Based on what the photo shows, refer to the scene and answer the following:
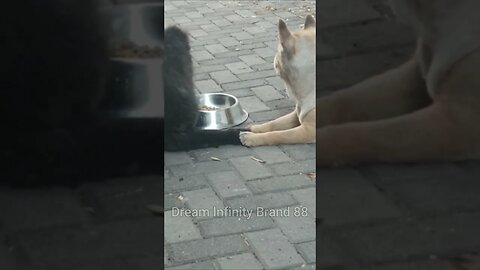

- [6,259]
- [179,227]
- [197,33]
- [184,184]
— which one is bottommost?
[6,259]

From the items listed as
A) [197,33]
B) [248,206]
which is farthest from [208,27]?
[248,206]

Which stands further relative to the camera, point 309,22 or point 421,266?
point 421,266

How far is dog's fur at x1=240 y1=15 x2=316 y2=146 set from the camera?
1.82 meters

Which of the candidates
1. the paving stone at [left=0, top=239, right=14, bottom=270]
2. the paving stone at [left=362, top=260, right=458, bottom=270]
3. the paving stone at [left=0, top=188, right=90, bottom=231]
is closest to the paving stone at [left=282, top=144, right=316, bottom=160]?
the paving stone at [left=362, top=260, right=458, bottom=270]

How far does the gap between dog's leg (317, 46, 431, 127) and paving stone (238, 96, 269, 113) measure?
6.3 inches

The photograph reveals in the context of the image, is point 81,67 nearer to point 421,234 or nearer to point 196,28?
point 196,28

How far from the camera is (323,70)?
5.86 ft

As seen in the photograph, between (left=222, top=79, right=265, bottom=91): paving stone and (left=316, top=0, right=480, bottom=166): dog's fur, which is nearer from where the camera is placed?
(left=316, top=0, right=480, bottom=166): dog's fur

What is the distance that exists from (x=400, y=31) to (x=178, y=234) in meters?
0.72

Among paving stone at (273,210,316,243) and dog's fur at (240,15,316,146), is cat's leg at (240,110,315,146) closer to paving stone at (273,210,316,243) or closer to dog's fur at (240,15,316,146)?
dog's fur at (240,15,316,146)

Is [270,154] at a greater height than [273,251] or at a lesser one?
greater

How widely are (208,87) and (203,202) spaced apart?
0.28 m

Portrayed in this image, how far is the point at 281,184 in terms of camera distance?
1.88 m

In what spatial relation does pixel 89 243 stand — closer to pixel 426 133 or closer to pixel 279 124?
pixel 279 124
